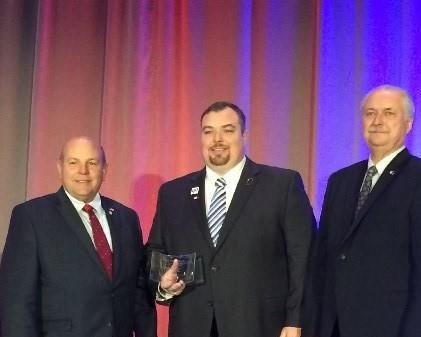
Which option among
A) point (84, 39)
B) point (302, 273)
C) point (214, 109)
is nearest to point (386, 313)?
point (302, 273)

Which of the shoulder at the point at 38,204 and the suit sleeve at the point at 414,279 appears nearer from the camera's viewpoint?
the suit sleeve at the point at 414,279

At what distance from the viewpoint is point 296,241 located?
307 cm

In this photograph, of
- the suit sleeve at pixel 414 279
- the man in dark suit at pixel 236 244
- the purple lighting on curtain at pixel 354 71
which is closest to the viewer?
the suit sleeve at pixel 414 279

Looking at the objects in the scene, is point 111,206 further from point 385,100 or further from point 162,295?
point 385,100

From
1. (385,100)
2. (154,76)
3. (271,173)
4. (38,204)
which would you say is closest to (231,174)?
(271,173)

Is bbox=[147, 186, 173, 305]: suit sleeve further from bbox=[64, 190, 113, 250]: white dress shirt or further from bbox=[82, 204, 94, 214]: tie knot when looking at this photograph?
bbox=[82, 204, 94, 214]: tie knot

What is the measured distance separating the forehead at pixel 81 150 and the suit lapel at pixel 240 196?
71 cm

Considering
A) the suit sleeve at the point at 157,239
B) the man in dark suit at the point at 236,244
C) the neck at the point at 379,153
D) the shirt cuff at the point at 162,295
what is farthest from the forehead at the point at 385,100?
the shirt cuff at the point at 162,295

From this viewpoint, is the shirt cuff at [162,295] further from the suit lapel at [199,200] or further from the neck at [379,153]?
the neck at [379,153]

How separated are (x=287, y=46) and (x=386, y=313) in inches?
81.3

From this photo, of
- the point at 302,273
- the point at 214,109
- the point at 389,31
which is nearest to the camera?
the point at 302,273

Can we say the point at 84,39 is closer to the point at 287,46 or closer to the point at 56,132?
the point at 56,132

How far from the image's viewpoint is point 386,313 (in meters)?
2.67

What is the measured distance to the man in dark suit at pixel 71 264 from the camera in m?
2.95
